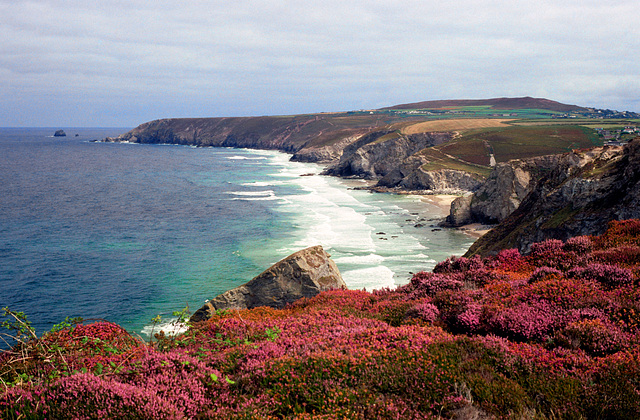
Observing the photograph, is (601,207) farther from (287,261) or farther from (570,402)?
(570,402)

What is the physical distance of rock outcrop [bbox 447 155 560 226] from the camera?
5744cm

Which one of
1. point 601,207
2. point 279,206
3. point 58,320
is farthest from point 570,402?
point 279,206

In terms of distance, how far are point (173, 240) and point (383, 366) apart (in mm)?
45778

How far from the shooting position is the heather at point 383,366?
555 cm

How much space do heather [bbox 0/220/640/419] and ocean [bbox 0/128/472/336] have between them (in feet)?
67.2

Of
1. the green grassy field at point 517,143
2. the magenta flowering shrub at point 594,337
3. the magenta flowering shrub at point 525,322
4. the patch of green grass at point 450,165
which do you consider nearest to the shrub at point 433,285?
the magenta flowering shrub at point 525,322

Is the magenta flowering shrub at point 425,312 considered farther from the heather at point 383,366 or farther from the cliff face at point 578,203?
the cliff face at point 578,203

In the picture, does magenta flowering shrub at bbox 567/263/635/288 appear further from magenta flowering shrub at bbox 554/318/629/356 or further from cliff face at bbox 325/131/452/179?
cliff face at bbox 325/131/452/179

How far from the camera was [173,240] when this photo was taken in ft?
159

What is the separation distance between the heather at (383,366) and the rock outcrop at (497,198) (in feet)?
165

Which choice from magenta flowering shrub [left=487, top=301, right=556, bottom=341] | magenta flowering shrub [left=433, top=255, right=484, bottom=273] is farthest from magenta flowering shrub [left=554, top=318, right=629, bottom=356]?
magenta flowering shrub [left=433, top=255, right=484, bottom=273]

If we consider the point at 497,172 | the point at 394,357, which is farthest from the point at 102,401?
the point at 497,172

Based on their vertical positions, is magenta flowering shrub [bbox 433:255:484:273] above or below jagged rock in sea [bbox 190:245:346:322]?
above

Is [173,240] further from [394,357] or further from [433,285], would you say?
[394,357]
